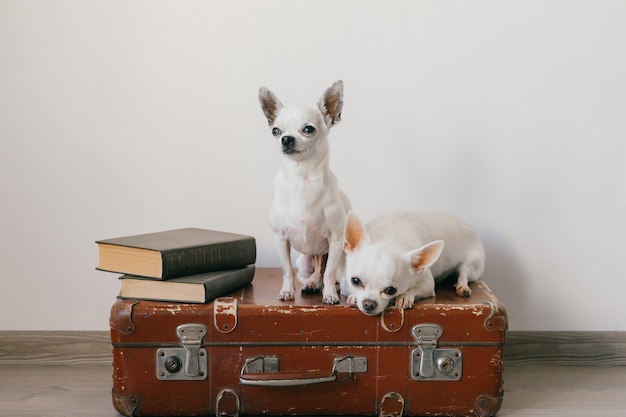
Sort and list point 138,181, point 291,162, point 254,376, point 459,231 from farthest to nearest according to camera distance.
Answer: point 138,181
point 459,231
point 291,162
point 254,376

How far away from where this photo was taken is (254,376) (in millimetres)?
1440

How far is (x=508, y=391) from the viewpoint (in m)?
1.74

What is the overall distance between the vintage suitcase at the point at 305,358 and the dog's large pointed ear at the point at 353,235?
0.13 metres

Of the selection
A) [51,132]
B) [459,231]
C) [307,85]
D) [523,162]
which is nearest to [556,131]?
[523,162]

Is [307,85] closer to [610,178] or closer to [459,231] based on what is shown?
[459,231]

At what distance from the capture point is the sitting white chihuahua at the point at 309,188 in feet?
4.96

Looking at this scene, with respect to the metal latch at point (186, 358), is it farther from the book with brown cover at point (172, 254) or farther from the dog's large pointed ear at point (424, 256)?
the dog's large pointed ear at point (424, 256)

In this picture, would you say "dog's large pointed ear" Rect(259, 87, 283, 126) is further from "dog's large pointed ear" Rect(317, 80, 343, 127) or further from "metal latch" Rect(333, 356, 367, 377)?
"metal latch" Rect(333, 356, 367, 377)

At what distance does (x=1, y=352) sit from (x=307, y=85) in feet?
3.74

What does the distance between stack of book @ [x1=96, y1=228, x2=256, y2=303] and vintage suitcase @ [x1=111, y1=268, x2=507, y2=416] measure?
0.03 m

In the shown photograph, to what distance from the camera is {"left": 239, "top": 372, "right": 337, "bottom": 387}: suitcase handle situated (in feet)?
4.70

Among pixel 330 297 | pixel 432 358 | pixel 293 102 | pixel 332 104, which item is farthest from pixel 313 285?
pixel 293 102

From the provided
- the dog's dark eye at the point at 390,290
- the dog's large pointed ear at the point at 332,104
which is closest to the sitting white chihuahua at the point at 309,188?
the dog's large pointed ear at the point at 332,104

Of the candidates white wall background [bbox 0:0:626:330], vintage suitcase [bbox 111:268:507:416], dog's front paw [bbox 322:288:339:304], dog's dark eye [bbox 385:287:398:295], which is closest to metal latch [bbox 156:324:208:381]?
vintage suitcase [bbox 111:268:507:416]
